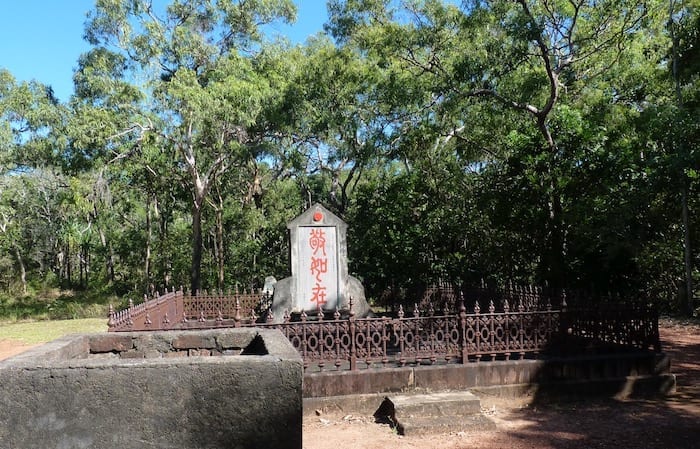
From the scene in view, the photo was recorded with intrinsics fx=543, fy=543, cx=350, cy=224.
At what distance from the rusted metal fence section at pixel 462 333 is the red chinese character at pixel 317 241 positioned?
3039 mm

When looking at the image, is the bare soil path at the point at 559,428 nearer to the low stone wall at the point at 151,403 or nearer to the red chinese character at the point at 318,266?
the low stone wall at the point at 151,403

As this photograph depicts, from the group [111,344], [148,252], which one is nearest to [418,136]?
[111,344]

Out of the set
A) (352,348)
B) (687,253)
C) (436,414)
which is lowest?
(436,414)

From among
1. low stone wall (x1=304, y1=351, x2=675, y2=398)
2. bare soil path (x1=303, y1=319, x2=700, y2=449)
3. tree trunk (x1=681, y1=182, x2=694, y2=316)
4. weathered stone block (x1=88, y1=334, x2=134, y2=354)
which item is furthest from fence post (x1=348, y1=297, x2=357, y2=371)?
tree trunk (x1=681, y1=182, x2=694, y2=316)

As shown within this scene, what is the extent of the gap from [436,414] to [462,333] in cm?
140

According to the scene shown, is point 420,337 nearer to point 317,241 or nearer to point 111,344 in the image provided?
point 317,241

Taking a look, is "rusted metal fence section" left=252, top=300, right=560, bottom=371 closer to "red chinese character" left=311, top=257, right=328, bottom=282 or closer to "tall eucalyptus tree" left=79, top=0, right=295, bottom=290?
"red chinese character" left=311, top=257, right=328, bottom=282

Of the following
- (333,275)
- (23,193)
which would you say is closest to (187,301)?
(333,275)

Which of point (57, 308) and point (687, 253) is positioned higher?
point (687, 253)

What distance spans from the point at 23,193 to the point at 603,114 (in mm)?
27650

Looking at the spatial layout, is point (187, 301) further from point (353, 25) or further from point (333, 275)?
point (353, 25)

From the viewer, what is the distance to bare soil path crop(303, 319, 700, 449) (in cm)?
583

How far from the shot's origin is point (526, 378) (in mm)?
7484

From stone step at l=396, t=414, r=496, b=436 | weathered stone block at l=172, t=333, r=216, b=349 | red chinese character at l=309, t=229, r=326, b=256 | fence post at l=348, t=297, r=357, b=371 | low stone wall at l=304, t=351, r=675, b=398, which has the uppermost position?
red chinese character at l=309, t=229, r=326, b=256
